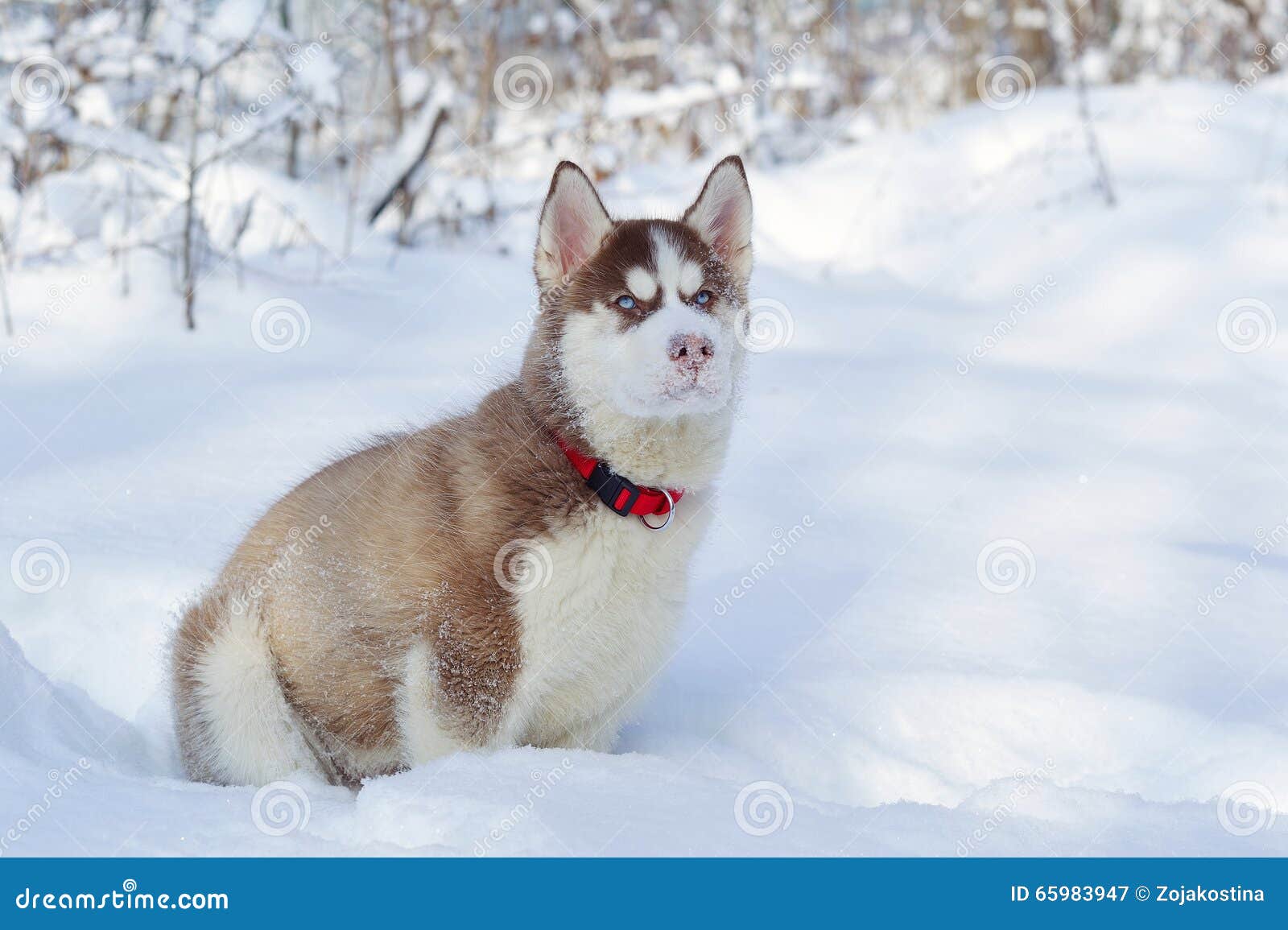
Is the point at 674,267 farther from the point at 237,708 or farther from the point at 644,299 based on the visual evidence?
the point at 237,708

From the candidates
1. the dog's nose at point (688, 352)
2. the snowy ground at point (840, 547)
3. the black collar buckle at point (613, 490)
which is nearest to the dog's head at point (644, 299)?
the dog's nose at point (688, 352)

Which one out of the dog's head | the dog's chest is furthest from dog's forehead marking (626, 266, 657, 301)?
the dog's chest

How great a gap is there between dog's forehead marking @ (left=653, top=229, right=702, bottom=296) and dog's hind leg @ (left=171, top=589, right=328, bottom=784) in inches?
49.2

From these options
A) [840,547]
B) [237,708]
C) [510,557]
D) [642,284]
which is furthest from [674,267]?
[840,547]

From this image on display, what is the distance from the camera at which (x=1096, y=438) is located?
5.25 metres

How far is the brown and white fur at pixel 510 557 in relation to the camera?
263 cm

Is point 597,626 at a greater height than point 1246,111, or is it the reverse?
point 1246,111

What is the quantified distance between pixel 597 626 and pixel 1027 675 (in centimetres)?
132

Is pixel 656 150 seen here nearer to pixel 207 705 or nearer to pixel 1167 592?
pixel 1167 592

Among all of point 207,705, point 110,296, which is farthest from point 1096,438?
point 110,296

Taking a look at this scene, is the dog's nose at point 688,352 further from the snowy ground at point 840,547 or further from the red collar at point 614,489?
the snowy ground at point 840,547

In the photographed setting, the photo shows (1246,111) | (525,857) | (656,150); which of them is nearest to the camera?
(525,857)

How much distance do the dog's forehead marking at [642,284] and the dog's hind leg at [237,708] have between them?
118cm

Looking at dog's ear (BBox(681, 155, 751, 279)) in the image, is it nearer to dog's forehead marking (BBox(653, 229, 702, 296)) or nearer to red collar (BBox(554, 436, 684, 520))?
dog's forehead marking (BBox(653, 229, 702, 296))
